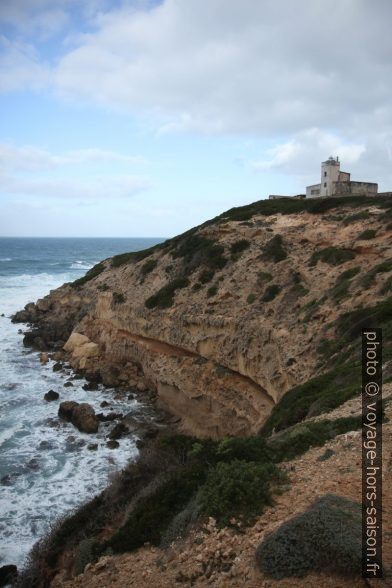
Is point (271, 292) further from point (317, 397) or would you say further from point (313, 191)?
point (313, 191)

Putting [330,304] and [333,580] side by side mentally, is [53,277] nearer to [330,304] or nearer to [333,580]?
[330,304]

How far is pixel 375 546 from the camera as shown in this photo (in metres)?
5.91

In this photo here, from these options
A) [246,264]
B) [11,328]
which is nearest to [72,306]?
[11,328]

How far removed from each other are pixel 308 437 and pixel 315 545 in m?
3.44

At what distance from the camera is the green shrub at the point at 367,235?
82.4 ft

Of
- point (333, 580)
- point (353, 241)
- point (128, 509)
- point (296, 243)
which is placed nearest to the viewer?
point (333, 580)

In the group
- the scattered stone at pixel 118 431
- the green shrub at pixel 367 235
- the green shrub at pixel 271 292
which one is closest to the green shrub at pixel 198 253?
the green shrub at pixel 271 292

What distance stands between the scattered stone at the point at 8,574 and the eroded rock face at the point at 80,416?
32.2 feet

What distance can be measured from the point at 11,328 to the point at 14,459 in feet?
87.5

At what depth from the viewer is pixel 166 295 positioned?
2984 cm

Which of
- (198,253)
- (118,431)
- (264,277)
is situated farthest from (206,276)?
(118,431)

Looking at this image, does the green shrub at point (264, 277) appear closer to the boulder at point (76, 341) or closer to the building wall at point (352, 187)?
the boulder at point (76, 341)

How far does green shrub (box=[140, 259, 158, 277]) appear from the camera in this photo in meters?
35.1

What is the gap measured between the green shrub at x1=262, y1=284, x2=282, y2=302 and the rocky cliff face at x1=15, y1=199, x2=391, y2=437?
0.32 ft
